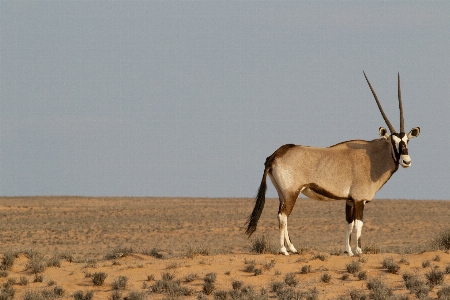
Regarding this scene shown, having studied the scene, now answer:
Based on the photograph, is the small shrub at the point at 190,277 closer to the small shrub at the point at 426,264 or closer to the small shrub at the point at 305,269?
the small shrub at the point at 305,269

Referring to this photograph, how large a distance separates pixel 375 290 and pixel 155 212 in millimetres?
42164

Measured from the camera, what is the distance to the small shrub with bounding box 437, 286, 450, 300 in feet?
35.3

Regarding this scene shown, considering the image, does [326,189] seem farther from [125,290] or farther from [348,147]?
[125,290]

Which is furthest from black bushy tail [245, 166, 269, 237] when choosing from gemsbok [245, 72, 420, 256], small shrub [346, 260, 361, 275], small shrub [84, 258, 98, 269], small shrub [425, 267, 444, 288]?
small shrub [425, 267, 444, 288]

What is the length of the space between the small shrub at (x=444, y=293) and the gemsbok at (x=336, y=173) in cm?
355

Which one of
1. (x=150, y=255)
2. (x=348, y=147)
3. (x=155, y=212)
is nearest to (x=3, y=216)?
(x=155, y=212)

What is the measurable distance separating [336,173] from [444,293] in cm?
420

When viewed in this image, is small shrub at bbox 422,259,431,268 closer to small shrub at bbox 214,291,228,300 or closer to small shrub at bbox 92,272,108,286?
small shrub at bbox 214,291,228,300

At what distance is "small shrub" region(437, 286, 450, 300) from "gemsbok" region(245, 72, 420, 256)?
355 cm

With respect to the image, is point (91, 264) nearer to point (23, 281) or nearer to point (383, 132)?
point (23, 281)

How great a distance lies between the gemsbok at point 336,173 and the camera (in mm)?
14477

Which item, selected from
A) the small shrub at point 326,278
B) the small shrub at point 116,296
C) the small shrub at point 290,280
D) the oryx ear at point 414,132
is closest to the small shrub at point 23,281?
the small shrub at point 116,296

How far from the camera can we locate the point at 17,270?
14430mm

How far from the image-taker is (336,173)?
48.2 feet
